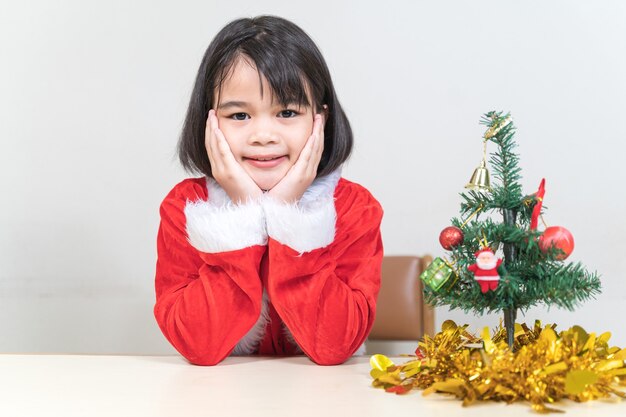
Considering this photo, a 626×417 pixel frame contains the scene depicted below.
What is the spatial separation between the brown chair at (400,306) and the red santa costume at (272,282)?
0.34 metres

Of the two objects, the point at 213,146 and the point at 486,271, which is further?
the point at 213,146

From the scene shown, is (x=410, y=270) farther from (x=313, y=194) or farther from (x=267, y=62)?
(x=267, y=62)

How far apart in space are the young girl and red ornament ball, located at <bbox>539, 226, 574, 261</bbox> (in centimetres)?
37

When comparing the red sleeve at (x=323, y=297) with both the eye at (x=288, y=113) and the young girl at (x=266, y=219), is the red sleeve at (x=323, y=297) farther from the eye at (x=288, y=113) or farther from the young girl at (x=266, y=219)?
the eye at (x=288, y=113)

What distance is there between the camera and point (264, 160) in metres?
1.25

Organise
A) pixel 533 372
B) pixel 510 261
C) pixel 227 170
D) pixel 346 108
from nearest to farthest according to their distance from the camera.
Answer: pixel 533 372, pixel 510 261, pixel 227 170, pixel 346 108

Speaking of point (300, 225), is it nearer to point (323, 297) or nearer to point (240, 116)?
point (323, 297)

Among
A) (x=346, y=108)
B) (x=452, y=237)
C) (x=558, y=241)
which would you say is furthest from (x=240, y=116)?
(x=346, y=108)

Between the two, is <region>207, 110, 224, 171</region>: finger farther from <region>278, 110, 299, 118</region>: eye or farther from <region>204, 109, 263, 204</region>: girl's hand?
<region>278, 110, 299, 118</region>: eye

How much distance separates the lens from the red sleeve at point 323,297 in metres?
1.12

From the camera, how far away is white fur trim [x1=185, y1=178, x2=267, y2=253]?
1.12 m

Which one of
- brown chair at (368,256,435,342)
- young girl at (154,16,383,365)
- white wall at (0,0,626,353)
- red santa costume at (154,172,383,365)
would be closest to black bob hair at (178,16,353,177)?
young girl at (154,16,383,365)

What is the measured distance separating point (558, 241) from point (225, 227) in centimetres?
48

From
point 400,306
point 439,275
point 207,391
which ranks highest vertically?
point 439,275
